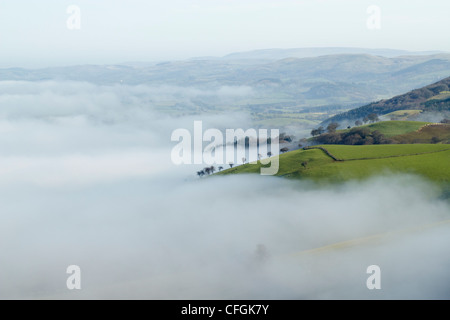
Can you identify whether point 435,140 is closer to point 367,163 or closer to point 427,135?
point 427,135

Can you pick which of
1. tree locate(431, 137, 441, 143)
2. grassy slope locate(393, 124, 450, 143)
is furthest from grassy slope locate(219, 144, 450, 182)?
grassy slope locate(393, 124, 450, 143)

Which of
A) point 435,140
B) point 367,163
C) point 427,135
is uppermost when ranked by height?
point 427,135

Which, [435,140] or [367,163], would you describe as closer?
[367,163]

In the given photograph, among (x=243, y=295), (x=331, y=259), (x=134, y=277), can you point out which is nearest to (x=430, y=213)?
(x=331, y=259)

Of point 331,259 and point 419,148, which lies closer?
point 331,259

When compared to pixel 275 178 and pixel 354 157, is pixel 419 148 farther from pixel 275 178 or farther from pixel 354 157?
pixel 275 178

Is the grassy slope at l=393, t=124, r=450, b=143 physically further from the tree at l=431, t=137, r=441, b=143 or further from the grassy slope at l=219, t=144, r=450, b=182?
the grassy slope at l=219, t=144, r=450, b=182

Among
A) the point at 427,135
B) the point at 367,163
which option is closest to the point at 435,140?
the point at 427,135

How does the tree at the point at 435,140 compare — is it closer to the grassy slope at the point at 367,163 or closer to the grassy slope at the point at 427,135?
the grassy slope at the point at 427,135

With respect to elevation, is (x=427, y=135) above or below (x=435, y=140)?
above
